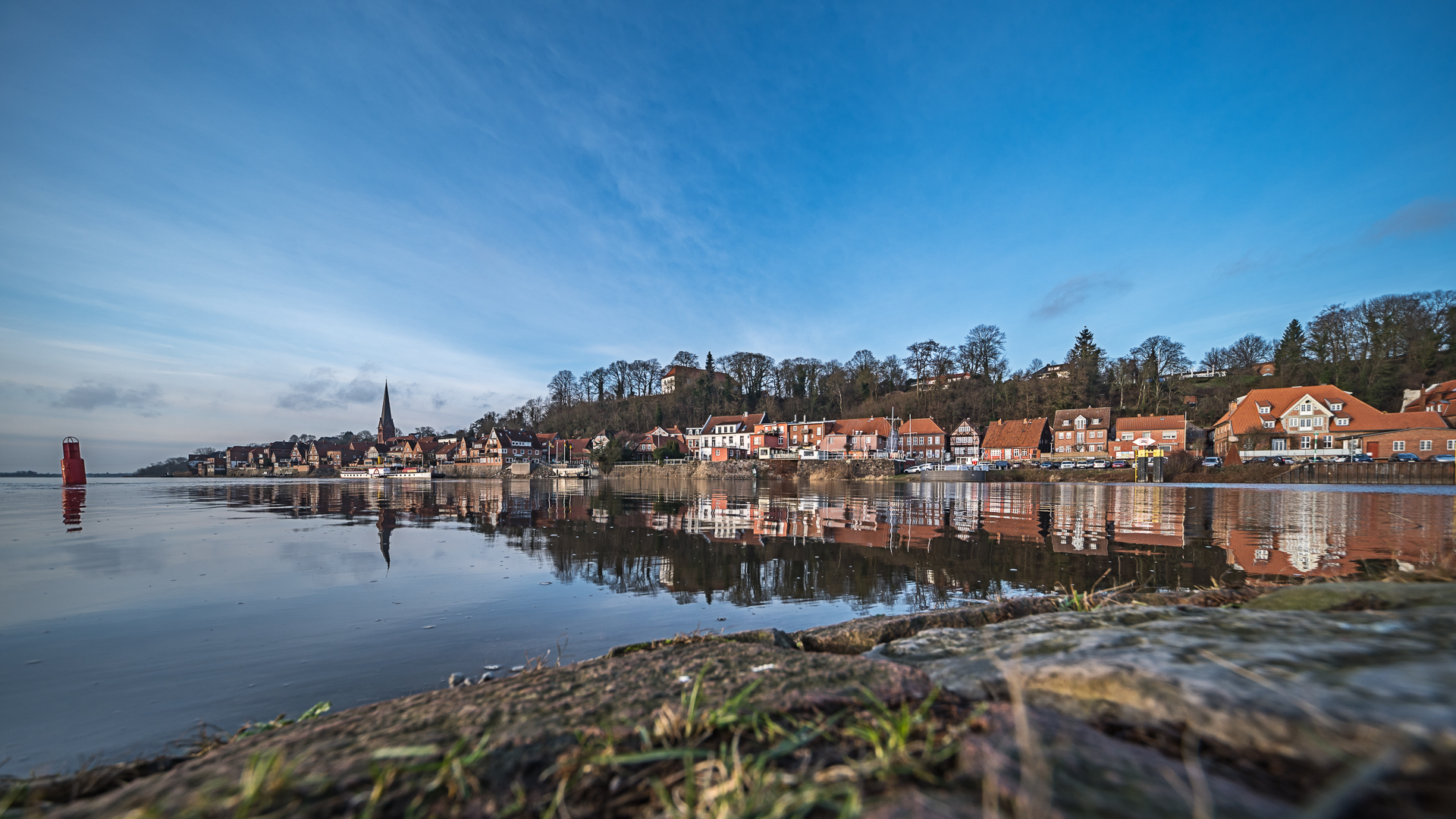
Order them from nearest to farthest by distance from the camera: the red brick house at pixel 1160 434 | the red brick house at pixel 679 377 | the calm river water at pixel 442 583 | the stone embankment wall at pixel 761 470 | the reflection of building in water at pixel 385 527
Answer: the calm river water at pixel 442 583 → the reflection of building in water at pixel 385 527 → the red brick house at pixel 1160 434 → the stone embankment wall at pixel 761 470 → the red brick house at pixel 679 377

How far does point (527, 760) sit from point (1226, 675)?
2499 mm

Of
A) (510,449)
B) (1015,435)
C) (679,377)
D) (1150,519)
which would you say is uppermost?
(679,377)

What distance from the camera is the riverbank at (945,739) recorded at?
4.30 ft

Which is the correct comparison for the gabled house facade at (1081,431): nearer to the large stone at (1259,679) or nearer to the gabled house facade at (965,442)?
the gabled house facade at (965,442)

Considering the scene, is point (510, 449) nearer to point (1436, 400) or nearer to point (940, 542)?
point (940, 542)

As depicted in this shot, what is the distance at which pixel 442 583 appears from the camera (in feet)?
33.0

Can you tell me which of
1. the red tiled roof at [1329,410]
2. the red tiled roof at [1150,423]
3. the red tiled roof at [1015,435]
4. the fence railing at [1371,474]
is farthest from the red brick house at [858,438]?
the fence railing at [1371,474]

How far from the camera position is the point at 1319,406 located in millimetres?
57719

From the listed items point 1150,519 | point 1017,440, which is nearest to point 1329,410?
point 1017,440

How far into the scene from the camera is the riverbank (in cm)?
131

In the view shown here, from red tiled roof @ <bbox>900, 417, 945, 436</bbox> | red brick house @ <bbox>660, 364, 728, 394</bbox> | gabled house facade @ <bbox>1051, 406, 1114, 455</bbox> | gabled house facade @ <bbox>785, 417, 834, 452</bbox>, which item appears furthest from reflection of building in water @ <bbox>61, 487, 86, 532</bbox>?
red brick house @ <bbox>660, 364, 728, 394</bbox>

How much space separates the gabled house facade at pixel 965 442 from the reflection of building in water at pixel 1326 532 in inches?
2190

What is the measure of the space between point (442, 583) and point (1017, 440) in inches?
3185

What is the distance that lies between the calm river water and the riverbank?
11.6 ft
